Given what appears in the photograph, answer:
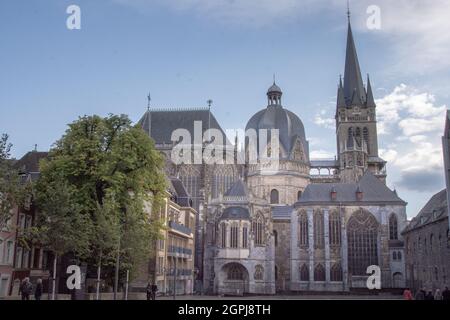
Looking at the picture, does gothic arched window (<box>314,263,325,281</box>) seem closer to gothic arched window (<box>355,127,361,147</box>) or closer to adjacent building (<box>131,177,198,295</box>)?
adjacent building (<box>131,177,198,295</box>)

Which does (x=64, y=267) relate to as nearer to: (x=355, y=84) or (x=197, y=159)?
(x=197, y=159)

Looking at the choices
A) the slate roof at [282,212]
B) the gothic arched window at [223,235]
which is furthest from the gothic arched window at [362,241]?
the gothic arched window at [223,235]

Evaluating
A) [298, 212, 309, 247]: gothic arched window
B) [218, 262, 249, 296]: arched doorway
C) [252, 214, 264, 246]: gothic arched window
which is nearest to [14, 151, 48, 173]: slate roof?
[218, 262, 249, 296]: arched doorway

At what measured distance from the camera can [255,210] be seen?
2522 inches

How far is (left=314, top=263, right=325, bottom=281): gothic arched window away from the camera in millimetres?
64875

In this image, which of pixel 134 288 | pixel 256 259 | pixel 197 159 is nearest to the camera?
pixel 134 288

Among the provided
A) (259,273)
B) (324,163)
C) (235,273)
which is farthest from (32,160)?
(324,163)

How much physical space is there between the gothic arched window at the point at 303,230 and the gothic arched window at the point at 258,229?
257 inches

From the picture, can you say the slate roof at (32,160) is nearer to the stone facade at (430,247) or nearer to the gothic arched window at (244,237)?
the gothic arched window at (244,237)

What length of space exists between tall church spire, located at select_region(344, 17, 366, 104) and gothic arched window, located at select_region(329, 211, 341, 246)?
38887mm

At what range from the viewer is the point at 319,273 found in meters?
65.2

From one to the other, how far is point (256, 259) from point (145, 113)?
113 feet

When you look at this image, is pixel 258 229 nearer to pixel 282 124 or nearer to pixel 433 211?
pixel 433 211
